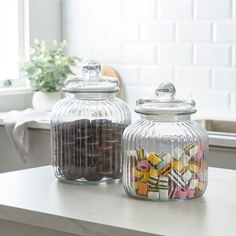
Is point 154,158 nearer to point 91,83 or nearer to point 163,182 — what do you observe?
point 163,182

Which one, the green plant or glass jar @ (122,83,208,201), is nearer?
glass jar @ (122,83,208,201)

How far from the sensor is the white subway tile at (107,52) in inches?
129

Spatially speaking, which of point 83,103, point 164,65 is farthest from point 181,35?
point 83,103

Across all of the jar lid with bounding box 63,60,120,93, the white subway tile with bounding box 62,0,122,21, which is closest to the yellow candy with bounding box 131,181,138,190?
the jar lid with bounding box 63,60,120,93

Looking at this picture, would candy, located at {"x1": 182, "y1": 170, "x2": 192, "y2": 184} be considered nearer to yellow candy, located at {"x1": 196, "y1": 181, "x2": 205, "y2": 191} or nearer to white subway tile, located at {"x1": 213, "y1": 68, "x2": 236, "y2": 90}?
yellow candy, located at {"x1": 196, "y1": 181, "x2": 205, "y2": 191}

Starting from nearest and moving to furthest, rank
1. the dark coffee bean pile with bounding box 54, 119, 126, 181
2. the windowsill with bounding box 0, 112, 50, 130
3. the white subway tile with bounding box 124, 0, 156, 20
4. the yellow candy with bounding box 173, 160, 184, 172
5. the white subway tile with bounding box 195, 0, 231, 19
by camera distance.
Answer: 1. the yellow candy with bounding box 173, 160, 184, 172
2. the dark coffee bean pile with bounding box 54, 119, 126, 181
3. the windowsill with bounding box 0, 112, 50, 130
4. the white subway tile with bounding box 195, 0, 231, 19
5. the white subway tile with bounding box 124, 0, 156, 20

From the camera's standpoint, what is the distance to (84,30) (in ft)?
11.1

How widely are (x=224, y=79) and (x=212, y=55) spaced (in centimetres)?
13

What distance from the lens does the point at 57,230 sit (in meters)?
1.21

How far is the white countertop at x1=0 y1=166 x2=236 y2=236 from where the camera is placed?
111cm

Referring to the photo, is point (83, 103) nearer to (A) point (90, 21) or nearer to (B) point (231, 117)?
(B) point (231, 117)

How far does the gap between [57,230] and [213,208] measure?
30cm

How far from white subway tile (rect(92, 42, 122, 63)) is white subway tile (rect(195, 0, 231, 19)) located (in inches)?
18.9

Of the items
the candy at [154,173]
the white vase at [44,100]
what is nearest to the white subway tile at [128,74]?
the white vase at [44,100]
